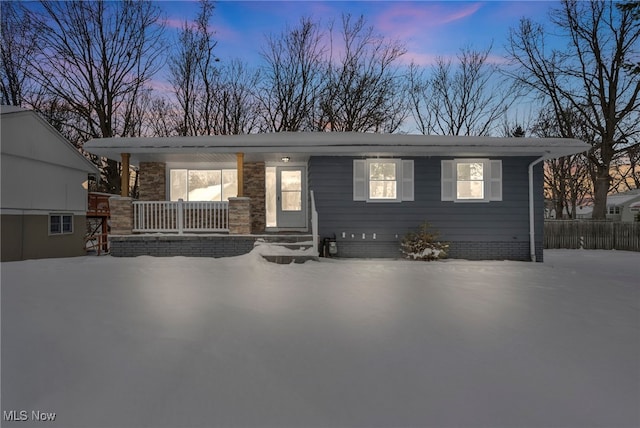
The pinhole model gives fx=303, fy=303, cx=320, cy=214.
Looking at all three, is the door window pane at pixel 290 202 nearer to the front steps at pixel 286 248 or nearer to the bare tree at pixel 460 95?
the front steps at pixel 286 248

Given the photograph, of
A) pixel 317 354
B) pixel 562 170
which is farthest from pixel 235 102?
pixel 562 170

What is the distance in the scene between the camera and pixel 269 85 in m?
19.9

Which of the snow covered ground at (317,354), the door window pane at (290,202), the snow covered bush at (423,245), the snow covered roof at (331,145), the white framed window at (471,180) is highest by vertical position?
the snow covered roof at (331,145)

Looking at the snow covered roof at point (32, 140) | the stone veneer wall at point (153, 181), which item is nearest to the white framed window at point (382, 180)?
the stone veneer wall at point (153, 181)

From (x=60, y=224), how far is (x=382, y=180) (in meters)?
12.4

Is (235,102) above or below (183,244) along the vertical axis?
above

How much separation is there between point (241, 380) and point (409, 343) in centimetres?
176

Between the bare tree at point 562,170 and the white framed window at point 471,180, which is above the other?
the bare tree at point 562,170

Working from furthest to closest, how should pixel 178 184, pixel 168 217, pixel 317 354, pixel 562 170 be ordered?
pixel 562 170 → pixel 178 184 → pixel 168 217 → pixel 317 354

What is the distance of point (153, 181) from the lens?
10.3m

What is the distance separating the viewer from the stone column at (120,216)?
8430 millimetres

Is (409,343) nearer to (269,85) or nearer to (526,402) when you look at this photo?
(526,402)

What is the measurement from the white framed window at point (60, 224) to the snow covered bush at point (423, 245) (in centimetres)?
1281

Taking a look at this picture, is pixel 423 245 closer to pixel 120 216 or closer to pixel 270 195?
pixel 270 195
